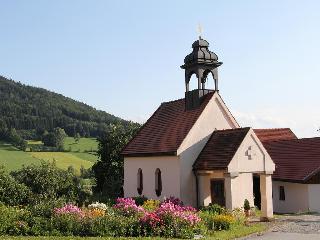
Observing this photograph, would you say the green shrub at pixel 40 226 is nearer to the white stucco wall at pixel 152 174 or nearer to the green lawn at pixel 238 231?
the green lawn at pixel 238 231

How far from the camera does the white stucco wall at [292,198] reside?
103 ft

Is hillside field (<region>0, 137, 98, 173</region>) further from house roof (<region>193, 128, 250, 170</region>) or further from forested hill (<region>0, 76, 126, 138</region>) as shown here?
house roof (<region>193, 128, 250, 170</region>)

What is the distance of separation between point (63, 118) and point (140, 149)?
83875 millimetres

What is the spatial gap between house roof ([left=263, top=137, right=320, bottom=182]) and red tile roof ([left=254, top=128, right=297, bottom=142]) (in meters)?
3.74

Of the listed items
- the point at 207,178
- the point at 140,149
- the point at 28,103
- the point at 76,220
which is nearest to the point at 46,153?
the point at 28,103

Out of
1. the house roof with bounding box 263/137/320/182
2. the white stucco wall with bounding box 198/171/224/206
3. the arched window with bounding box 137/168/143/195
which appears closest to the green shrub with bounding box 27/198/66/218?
the white stucco wall with bounding box 198/171/224/206

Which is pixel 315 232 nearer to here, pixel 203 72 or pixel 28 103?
pixel 203 72

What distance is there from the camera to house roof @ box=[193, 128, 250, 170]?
Answer: 81.6 ft

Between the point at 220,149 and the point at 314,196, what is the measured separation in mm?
9463

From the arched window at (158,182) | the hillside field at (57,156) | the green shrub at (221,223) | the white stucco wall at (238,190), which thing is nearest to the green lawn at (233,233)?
the green shrub at (221,223)

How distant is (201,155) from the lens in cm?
2767

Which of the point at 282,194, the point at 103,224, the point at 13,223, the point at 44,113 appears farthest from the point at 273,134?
the point at 44,113

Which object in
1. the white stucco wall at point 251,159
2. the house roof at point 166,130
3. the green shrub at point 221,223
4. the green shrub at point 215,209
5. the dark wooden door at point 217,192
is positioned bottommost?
the green shrub at point 221,223

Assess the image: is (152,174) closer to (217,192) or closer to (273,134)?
(217,192)
